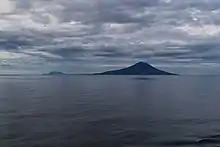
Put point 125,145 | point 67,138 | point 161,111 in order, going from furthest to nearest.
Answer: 1. point 161,111
2. point 67,138
3. point 125,145

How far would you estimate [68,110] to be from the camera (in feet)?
87.9

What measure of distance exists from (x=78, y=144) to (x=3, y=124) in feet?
22.3

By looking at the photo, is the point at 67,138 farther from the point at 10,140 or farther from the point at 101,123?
the point at 101,123

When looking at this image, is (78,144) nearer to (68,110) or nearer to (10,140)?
(10,140)

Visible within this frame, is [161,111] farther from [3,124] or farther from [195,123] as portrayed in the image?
[3,124]

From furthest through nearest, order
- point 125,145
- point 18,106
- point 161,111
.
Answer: point 18,106 < point 161,111 < point 125,145

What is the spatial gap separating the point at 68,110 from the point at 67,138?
33.4 ft

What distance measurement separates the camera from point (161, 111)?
84.8 feet

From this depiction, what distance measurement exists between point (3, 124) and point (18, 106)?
9.64 meters

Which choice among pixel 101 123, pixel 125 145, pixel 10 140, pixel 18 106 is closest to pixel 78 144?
pixel 125 145

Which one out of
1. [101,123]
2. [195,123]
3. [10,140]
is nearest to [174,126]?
[195,123]

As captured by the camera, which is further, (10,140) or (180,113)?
(180,113)

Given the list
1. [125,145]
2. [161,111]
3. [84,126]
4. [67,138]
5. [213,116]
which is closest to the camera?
[125,145]

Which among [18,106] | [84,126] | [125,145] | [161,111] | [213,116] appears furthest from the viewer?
[18,106]
